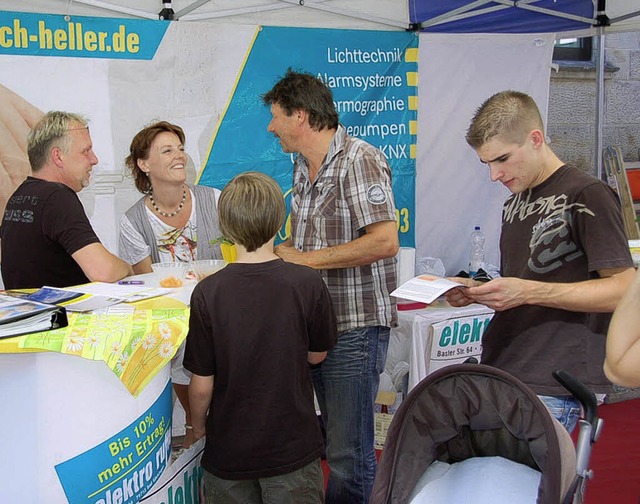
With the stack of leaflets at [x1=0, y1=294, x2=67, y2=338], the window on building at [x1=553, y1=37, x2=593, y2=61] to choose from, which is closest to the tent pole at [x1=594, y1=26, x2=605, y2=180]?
the window on building at [x1=553, y1=37, x2=593, y2=61]

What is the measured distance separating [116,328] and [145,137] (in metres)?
1.33

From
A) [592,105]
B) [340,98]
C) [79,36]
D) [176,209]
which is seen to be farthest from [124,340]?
[592,105]

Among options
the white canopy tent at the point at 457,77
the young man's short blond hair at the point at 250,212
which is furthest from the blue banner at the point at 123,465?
the white canopy tent at the point at 457,77

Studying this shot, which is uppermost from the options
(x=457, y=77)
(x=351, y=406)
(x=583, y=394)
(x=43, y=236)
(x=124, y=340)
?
(x=457, y=77)

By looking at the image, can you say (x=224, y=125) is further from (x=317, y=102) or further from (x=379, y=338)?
(x=379, y=338)

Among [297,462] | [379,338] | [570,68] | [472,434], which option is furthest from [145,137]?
[570,68]

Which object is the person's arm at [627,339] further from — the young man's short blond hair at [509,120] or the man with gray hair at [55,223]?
the man with gray hair at [55,223]

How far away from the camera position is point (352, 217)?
2.52 meters

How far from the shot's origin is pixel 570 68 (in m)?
5.44

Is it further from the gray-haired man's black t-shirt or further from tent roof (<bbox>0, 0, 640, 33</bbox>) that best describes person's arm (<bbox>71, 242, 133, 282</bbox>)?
tent roof (<bbox>0, 0, 640, 33</bbox>)

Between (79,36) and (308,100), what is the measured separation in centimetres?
130

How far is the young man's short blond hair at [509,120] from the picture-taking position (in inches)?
83.1

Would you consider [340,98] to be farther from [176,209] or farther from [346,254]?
[346,254]

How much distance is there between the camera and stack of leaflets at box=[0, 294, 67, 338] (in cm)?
156
